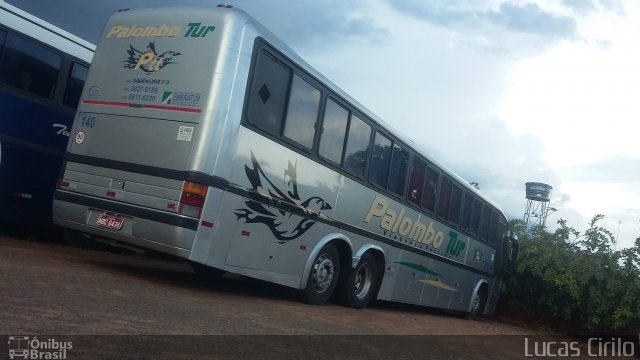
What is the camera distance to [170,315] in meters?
5.73

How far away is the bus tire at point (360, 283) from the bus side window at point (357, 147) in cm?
153

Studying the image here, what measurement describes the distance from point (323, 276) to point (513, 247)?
361 inches

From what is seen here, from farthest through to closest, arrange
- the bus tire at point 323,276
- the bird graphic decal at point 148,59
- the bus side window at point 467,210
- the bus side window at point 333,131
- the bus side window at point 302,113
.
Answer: the bus side window at point 467,210 → the bus tire at point 323,276 → the bus side window at point 333,131 → the bus side window at point 302,113 → the bird graphic decal at point 148,59

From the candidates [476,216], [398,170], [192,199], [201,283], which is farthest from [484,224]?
[192,199]

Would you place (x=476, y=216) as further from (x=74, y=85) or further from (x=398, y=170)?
(x=74, y=85)

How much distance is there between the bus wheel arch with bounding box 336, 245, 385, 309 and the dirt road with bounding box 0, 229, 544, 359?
29cm

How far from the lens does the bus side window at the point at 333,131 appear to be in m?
8.47

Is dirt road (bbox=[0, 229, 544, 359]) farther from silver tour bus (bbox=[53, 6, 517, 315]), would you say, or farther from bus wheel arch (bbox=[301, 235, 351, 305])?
silver tour bus (bbox=[53, 6, 517, 315])

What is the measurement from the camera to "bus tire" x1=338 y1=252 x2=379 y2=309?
9.52 m

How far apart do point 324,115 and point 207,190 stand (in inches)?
93.3

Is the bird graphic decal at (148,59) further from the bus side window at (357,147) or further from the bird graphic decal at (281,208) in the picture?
the bus side window at (357,147)

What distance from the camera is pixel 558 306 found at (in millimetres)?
14789

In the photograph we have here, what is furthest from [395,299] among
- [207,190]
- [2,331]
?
[2,331]

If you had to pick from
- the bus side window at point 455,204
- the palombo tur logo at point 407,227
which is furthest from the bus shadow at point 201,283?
the bus side window at point 455,204
